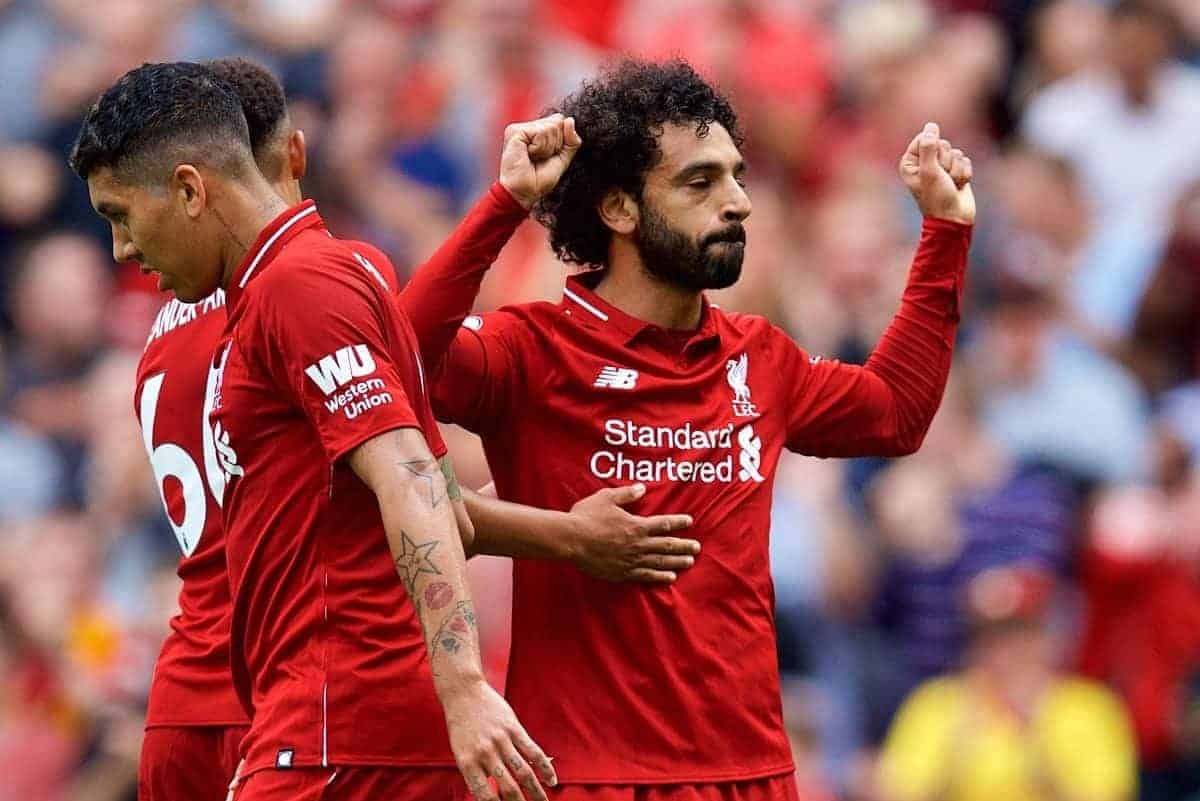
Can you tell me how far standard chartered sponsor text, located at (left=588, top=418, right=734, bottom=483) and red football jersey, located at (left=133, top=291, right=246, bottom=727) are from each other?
3.01 feet

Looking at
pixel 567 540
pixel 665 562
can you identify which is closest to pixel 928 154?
pixel 665 562

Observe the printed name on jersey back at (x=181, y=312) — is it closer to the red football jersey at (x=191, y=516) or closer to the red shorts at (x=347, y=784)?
the red football jersey at (x=191, y=516)

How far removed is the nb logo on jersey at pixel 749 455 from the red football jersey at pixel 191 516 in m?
1.22

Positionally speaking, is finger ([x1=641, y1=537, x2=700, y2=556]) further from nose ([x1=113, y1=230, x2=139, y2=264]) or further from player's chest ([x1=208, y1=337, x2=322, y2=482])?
nose ([x1=113, y1=230, x2=139, y2=264])

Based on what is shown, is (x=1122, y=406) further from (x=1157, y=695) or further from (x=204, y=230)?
(x=204, y=230)

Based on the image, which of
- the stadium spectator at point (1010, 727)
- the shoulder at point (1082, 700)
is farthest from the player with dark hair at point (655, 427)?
the shoulder at point (1082, 700)

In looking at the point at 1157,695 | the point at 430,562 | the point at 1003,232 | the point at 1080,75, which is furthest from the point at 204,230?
the point at 1080,75

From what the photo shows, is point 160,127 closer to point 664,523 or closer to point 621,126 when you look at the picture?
point 621,126

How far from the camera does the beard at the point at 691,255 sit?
17.0 ft

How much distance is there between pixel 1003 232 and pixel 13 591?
462 centimetres

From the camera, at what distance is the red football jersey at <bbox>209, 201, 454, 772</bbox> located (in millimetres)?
4402

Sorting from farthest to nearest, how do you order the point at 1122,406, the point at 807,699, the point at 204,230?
the point at 1122,406 → the point at 807,699 → the point at 204,230

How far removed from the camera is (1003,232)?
10.0 m

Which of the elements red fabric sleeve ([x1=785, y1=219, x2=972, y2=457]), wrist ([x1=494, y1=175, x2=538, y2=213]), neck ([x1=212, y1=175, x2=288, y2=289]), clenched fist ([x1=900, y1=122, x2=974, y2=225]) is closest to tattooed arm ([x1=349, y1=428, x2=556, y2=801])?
neck ([x1=212, y1=175, x2=288, y2=289])
